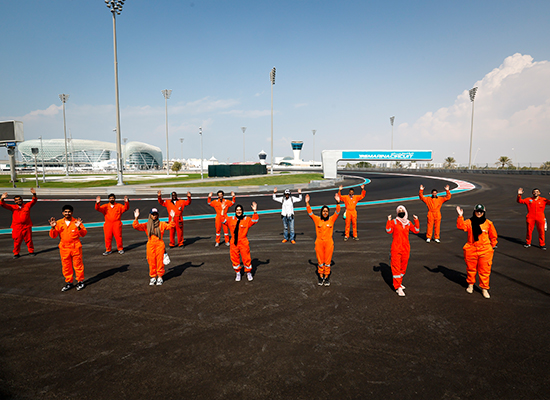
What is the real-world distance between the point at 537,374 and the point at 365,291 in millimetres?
2967

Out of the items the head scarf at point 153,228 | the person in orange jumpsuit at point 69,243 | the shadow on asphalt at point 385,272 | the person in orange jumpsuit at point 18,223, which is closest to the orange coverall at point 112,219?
the person in orange jumpsuit at point 18,223

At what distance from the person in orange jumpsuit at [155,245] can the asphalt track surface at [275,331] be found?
0.95 ft

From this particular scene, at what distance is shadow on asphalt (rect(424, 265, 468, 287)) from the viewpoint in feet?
22.8

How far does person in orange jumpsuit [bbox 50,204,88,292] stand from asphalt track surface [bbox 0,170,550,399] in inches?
15.5

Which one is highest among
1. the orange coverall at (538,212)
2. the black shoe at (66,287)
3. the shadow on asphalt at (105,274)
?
the orange coverall at (538,212)

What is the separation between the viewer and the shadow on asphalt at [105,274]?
7056mm

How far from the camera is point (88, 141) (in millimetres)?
145625

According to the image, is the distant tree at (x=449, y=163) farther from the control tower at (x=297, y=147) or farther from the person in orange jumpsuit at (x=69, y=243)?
the person in orange jumpsuit at (x=69, y=243)

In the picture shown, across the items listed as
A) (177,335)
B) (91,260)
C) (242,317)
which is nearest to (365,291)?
(242,317)

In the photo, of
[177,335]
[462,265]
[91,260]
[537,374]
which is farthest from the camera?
[91,260]

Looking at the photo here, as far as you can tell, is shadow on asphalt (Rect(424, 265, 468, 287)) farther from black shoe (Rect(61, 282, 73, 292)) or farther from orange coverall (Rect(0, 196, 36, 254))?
orange coverall (Rect(0, 196, 36, 254))

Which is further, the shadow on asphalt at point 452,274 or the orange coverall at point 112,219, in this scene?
the orange coverall at point 112,219

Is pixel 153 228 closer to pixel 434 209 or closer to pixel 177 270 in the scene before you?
pixel 177 270

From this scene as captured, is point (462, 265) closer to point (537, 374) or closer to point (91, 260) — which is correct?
point (537, 374)
